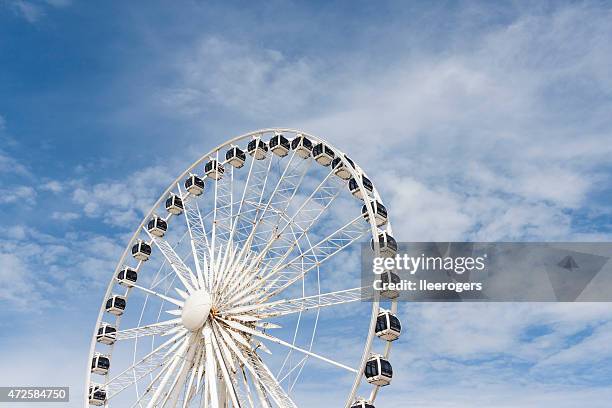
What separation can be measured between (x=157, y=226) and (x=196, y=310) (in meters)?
9.02

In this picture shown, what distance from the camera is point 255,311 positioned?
96.8 ft

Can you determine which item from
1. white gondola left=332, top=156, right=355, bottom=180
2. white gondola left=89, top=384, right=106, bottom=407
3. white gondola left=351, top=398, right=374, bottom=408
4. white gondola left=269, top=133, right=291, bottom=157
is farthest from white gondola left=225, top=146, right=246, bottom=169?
white gondola left=351, top=398, right=374, bottom=408

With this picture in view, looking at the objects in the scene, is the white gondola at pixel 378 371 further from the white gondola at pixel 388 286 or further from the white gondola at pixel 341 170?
the white gondola at pixel 341 170

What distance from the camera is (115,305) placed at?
118ft

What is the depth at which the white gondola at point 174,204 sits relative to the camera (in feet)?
123

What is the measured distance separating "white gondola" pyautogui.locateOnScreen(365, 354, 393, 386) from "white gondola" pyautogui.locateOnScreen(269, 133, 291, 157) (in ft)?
41.8

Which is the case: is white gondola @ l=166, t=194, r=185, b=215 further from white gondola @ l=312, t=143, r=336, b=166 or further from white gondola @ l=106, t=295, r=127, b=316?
white gondola @ l=312, t=143, r=336, b=166

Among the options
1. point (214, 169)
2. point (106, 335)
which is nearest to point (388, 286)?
point (214, 169)

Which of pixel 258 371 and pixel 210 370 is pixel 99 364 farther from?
pixel 258 371

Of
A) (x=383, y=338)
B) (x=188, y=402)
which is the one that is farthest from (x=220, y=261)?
(x=383, y=338)

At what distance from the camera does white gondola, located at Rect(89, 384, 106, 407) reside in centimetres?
Result: 3353

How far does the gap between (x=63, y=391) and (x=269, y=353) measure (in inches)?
483

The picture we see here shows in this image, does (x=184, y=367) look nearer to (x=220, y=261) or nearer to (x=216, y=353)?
(x=216, y=353)

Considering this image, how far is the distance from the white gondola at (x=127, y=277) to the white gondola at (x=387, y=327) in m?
15.9
